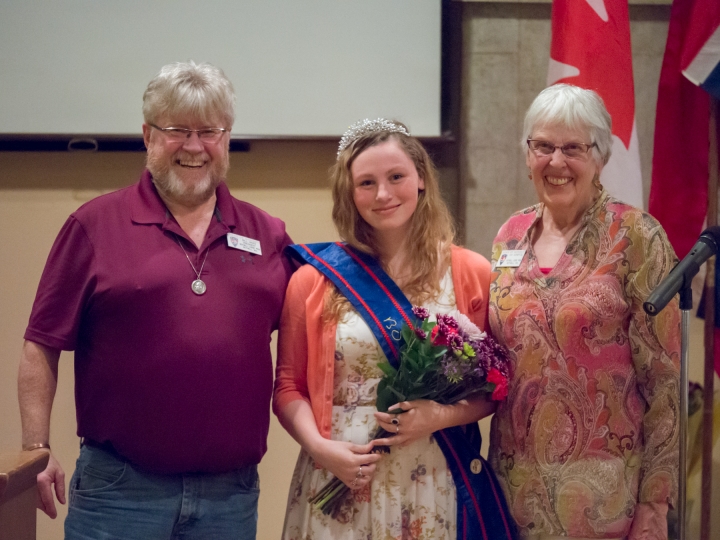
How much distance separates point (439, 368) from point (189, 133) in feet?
2.92

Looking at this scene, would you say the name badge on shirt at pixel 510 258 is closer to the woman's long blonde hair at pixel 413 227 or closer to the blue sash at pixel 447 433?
the woman's long blonde hair at pixel 413 227

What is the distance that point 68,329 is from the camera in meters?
1.81

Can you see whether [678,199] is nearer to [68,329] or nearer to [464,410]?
[464,410]

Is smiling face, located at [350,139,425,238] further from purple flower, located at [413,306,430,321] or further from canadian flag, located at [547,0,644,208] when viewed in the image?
canadian flag, located at [547,0,644,208]

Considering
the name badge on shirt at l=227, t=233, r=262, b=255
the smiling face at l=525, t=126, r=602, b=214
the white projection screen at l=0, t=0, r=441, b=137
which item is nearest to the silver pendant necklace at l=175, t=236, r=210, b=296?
the name badge on shirt at l=227, t=233, r=262, b=255

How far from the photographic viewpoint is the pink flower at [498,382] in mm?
1719

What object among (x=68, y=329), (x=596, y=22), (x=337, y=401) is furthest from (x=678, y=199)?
(x=68, y=329)

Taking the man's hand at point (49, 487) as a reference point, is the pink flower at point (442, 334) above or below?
above

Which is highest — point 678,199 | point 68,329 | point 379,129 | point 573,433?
point 379,129

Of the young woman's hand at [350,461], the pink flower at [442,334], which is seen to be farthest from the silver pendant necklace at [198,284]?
the pink flower at [442,334]

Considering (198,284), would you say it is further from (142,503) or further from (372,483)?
(372,483)

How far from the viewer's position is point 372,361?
6.05 feet

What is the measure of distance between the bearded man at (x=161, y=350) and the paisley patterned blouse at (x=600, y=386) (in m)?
0.71

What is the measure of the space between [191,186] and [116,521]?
86cm
